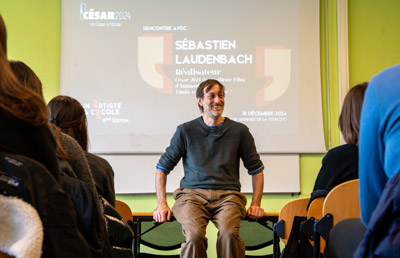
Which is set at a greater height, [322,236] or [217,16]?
[217,16]

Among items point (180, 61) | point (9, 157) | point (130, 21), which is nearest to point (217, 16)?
point (180, 61)

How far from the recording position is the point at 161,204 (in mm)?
2893

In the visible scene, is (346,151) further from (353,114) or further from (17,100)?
(17,100)

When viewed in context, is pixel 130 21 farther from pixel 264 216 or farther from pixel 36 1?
pixel 264 216

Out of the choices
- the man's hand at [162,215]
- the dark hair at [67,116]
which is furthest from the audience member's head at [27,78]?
the man's hand at [162,215]

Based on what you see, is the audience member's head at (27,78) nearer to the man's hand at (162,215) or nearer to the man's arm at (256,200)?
the man's hand at (162,215)

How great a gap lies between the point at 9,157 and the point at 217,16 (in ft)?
11.0

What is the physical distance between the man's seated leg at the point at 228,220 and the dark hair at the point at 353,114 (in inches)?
32.5

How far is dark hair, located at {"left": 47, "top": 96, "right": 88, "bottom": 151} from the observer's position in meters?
2.04

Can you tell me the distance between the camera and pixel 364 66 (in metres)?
4.11

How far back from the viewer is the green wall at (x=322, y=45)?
3.99 meters

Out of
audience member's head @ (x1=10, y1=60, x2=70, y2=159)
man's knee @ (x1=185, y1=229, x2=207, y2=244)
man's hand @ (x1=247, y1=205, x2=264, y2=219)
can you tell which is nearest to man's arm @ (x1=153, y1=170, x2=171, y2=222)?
man's knee @ (x1=185, y1=229, x2=207, y2=244)

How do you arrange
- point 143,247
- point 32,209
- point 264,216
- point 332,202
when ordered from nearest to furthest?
point 32,209 → point 332,202 → point 264,216 → point 143,247

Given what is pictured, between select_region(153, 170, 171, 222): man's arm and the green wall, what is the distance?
3.24ft
